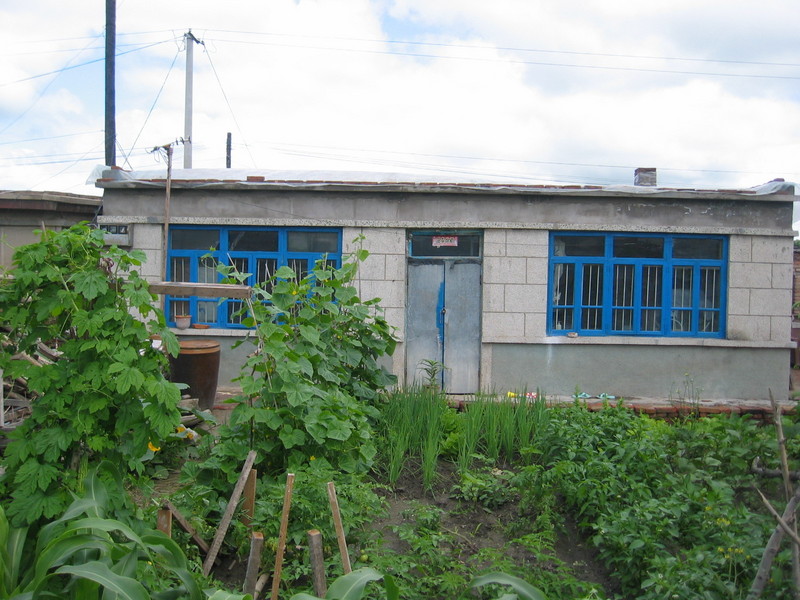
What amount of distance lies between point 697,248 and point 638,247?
886 millimetres

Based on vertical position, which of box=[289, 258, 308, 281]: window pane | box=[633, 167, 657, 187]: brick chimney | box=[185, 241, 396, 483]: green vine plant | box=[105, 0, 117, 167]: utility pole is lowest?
box=[185, 241, 396, 483]: green vine plant

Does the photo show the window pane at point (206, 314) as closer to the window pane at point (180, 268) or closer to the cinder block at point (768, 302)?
the window pane at point (180, 268)

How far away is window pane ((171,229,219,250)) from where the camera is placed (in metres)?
10.0

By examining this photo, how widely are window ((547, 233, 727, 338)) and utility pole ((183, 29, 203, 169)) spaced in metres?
10.6

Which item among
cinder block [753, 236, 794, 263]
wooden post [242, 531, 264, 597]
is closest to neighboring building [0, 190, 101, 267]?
wooden post [242, 531, 264, 597]

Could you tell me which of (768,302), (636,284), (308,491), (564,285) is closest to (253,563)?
(308,491)

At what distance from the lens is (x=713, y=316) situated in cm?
1012

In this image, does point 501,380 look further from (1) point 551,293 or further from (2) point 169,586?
Result: (2) point 169,586

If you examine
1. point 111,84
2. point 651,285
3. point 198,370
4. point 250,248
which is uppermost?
point 111,84

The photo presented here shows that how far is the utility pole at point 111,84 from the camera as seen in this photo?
1333 cm

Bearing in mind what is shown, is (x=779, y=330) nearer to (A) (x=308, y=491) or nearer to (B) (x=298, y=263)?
(B) (x=298, y=263)

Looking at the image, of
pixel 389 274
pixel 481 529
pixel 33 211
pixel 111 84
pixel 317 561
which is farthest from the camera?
pixel 111 84

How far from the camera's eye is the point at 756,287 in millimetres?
9984

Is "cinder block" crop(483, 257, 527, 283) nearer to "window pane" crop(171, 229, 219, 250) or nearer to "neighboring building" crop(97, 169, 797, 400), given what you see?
"neighboring building" crop(97, 169, 797, 400)
